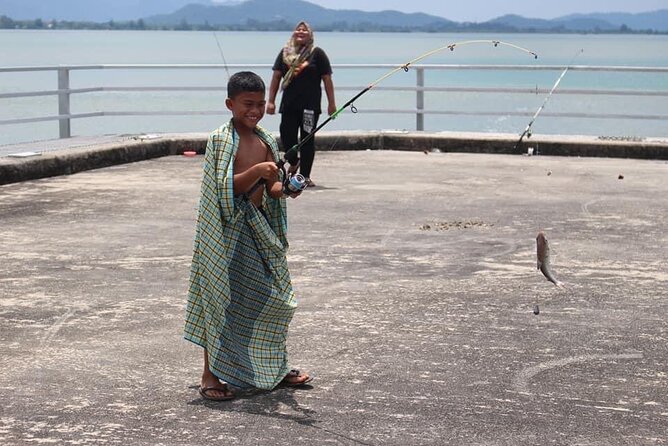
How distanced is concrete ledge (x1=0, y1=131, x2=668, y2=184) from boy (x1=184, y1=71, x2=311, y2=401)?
→ 8.27m

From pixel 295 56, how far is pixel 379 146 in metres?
4.51

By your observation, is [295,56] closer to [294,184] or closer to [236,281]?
[236,281]

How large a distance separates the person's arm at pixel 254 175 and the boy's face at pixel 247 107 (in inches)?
8.3

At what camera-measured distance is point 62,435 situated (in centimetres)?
536

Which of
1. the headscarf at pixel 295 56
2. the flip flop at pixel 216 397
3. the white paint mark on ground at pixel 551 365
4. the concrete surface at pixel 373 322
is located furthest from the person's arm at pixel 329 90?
the flip flop at pixel 216 397

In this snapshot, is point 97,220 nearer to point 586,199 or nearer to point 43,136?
point 586,199

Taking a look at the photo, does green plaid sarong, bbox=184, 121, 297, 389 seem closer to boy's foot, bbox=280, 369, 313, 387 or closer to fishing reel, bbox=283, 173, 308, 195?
boy's foot, bbox=280, 369, 313, 387

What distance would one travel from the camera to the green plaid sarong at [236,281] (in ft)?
19.1

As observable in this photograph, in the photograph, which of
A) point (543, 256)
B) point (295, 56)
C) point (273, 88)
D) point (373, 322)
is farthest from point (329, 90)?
point (543, 256)

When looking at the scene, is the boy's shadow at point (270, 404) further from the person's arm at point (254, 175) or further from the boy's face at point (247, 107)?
the boy's face at point (247, 107)

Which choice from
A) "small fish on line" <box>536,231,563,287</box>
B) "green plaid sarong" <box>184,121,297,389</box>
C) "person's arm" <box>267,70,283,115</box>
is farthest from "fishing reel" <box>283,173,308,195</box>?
"person's arm" <box>267,70,283,115</box>

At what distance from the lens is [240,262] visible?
593 cm

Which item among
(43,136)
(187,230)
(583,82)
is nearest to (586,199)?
(187,230)

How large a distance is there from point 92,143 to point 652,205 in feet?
21.8
